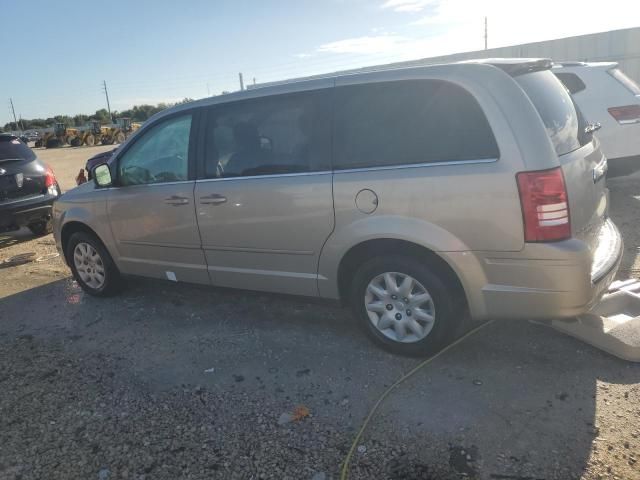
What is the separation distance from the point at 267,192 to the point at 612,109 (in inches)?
205

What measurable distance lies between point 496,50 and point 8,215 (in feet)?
44.8

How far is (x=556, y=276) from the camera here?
2.83 m

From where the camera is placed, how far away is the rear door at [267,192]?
3.52 m

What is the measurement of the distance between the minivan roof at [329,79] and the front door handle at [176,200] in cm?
74

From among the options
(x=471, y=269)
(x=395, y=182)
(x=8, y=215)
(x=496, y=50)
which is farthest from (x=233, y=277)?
(x=496, y=50)

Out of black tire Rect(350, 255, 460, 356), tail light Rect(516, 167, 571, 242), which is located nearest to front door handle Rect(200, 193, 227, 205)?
black tire Rect(350, 255, 460, 356)

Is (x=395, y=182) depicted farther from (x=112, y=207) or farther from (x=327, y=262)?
(x=112, y=207)

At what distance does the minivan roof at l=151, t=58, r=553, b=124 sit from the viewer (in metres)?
3.10

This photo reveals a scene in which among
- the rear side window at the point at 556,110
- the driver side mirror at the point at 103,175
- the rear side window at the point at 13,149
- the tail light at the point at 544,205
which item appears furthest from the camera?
the rear side window at the point at 13,149

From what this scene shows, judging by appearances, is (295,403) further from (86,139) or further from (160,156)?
(86,139)

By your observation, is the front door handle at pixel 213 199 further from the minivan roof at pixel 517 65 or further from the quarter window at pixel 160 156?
the minivan roof at pixel 517 65

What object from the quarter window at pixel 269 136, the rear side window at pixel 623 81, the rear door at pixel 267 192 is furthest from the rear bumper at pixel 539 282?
the rear side window at pixel 623 81

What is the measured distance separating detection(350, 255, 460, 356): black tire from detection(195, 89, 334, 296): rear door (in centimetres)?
37

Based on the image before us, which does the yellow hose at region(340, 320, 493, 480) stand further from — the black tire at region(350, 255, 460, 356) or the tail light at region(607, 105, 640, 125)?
the tail light at region(607, 105, 640, 125)
